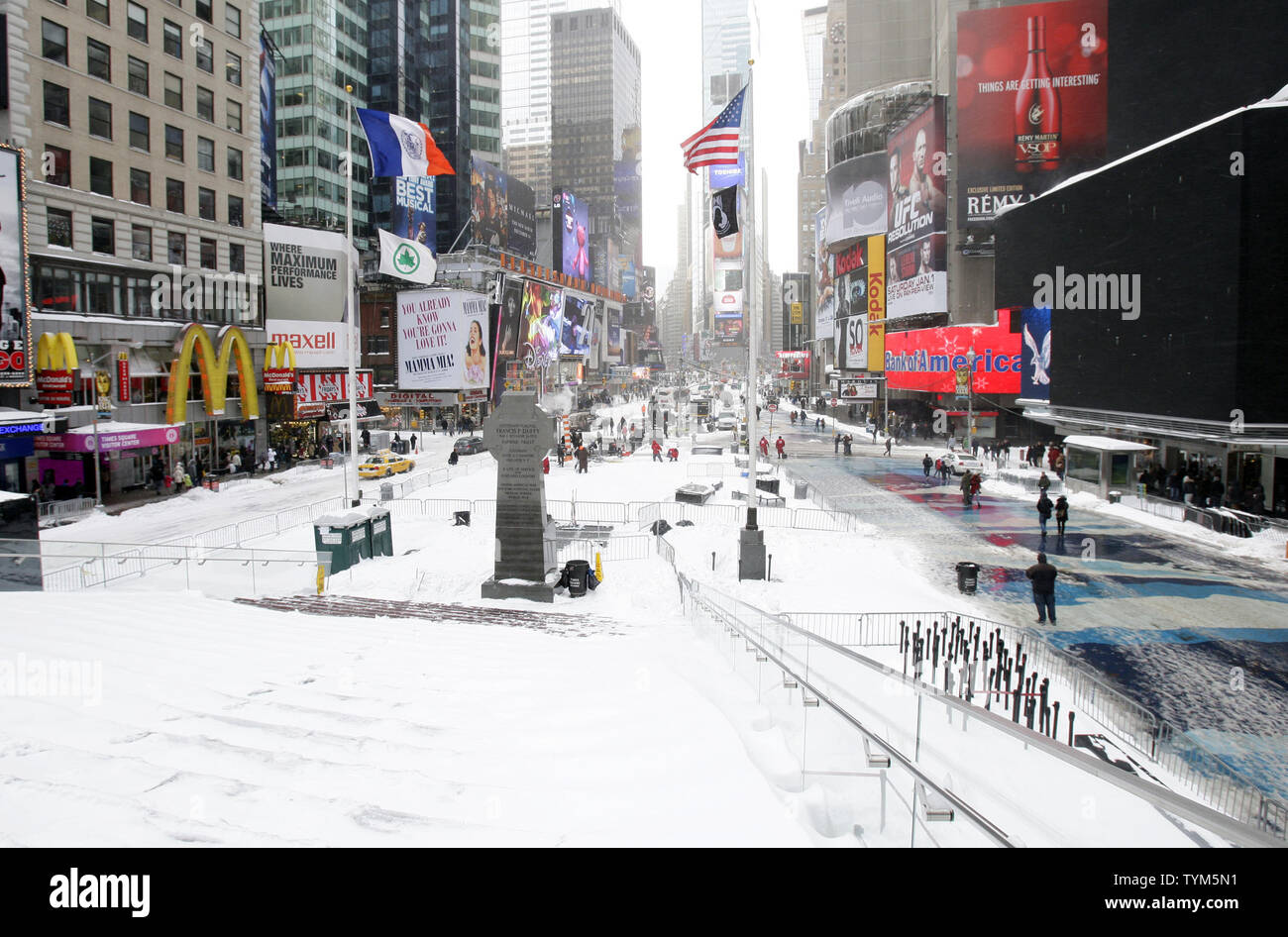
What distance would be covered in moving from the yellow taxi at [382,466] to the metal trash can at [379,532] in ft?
65.4

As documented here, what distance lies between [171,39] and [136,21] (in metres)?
2.27

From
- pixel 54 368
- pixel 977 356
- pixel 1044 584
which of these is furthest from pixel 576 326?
pixel 1044 584

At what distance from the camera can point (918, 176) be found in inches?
2689

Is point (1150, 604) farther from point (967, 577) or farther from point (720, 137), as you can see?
point (720, 137)

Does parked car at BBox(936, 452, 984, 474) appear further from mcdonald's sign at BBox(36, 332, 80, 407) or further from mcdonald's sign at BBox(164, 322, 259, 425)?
mcdonald's sign at BBox(36, 332, 80, 407)

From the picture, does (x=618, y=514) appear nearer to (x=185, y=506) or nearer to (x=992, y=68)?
(x=185, y=506)

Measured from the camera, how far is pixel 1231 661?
14586 millimetres

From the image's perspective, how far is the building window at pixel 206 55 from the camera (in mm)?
38094

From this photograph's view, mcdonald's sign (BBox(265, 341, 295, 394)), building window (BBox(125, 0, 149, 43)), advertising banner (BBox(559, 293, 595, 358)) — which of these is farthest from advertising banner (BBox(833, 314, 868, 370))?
building window (BBox(125, 0, 149, 43))

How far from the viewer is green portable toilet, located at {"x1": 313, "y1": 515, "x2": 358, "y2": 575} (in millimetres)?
18438

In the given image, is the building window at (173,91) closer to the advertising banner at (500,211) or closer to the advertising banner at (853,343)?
the advertising banner at (500,211)

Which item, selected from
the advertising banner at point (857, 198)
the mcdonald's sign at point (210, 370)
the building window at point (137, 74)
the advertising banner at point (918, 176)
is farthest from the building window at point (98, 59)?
the advertising banner at point (857, 198)

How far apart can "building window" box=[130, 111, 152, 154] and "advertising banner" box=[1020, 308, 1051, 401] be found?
172ft

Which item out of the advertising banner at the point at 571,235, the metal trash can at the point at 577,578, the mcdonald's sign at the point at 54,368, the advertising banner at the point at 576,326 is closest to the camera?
the metal trash can at the point at 577,578
